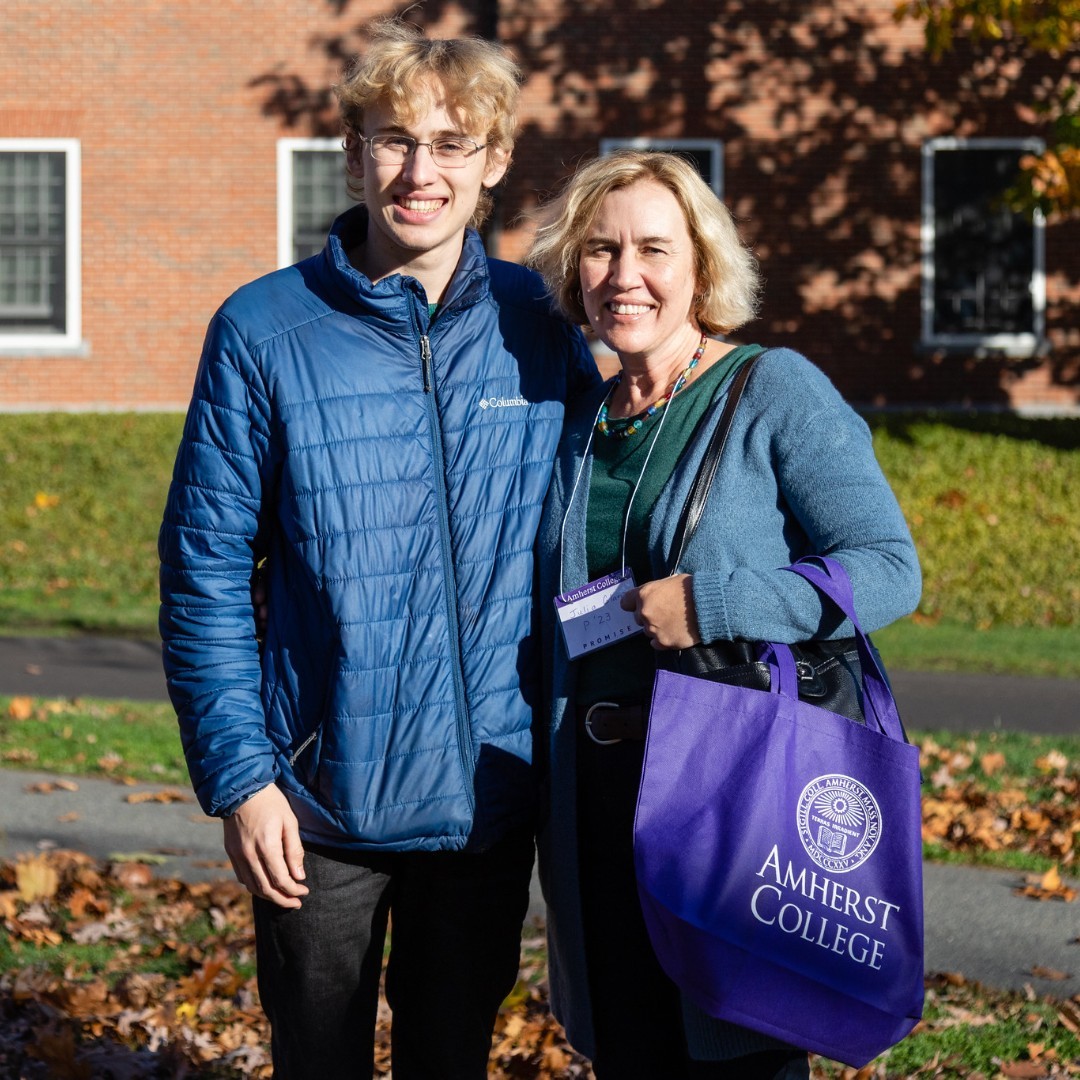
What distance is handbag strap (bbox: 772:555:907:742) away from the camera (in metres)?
2.36

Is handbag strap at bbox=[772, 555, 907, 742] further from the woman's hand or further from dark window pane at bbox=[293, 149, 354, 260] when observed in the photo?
dark window pane at bbox=[293, 149, 354, 260]

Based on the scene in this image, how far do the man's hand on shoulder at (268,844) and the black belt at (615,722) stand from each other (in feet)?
1.79

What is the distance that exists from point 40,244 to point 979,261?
1146 cm

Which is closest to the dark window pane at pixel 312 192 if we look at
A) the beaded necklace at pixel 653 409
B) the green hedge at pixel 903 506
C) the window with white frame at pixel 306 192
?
the window with white frame at pixel 306 192

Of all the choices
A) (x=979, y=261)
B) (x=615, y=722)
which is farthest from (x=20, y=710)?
(x=979, y=261)

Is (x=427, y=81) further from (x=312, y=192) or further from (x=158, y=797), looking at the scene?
(x=312, y=192)

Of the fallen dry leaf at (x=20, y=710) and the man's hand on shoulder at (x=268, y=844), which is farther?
the fallen dry leaf at (x=20, y=710)

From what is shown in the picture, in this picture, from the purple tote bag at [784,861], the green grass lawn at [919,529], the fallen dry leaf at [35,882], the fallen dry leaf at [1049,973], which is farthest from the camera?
the green grass lawn at [919,529]

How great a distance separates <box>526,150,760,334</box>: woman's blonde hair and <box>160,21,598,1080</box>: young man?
6.2 inches

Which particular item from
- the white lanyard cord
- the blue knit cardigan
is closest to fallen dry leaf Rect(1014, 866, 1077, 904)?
the blue knit cardigan

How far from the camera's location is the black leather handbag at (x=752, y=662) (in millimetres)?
2377

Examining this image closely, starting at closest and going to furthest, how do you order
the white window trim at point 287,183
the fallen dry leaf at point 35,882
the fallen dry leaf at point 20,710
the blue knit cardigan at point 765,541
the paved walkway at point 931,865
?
the blue knit cardigan at point 765,541
the paved walkway at point 931,865
the fallen dry leaf at point 35,882
the fallen dry leaf at point 20,710
the white window trim at point 287,183

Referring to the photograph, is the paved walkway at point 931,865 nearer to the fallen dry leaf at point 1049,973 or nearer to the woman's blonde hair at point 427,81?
the fallen dry leaf at point 1049,973

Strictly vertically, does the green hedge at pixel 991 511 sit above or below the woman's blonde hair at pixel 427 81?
below
